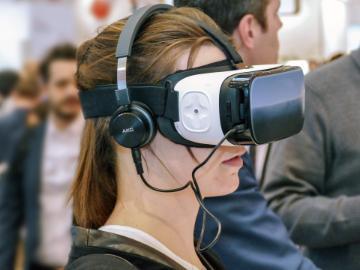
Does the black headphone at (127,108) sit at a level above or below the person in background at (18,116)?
above

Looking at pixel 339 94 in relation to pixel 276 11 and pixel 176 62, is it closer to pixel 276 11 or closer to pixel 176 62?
pixel 276 11

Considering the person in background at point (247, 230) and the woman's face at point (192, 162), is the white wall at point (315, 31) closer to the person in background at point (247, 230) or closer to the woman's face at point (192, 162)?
the person in background at point (247, 230)

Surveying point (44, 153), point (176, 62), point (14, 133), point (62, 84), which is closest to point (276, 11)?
point (176, 62)

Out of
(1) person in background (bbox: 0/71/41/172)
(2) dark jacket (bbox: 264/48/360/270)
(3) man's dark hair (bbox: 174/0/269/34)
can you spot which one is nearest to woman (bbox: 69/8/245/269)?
(3) man's dark hair (bbox: 174/0/269/34)

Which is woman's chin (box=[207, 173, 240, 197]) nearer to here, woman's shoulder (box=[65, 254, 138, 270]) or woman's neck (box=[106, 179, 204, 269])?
woman's neck (box=[106, 179, 204, 269])

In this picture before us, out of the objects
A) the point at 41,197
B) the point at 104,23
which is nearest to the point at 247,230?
the point at 41,197

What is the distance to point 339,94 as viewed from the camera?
150 centimetres

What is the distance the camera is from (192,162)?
983 mm

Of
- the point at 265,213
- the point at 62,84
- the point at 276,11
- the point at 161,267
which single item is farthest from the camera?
the point at 62,84

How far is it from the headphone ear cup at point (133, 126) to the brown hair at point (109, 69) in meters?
0.05

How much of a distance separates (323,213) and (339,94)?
26 centimetres

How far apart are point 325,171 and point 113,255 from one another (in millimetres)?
731

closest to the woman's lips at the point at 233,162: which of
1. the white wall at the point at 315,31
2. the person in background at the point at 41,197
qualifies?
the white wall at the point at 315,31

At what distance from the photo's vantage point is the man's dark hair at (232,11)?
1.40 m
